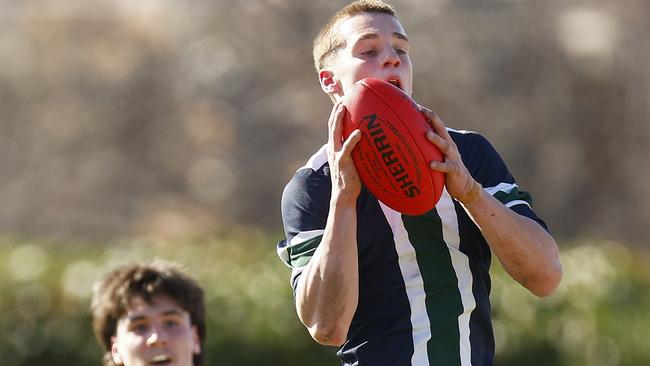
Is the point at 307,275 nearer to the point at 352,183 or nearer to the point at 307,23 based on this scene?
the point at 352,183

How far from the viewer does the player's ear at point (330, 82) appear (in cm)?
382

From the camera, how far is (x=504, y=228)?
349 centimetres

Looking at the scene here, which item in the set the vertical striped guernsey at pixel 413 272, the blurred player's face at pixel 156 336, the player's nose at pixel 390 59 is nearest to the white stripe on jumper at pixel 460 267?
the vertical striped guernsey at pixel 413 272

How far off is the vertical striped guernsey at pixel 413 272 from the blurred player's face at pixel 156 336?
5.19 ft

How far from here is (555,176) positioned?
12.1 metres

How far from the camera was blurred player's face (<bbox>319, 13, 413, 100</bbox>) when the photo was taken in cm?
365

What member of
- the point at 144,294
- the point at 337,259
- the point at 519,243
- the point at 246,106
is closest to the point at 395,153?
the point at 337,259

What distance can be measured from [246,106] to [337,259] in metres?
9.33

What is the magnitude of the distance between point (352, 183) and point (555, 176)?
8.91m

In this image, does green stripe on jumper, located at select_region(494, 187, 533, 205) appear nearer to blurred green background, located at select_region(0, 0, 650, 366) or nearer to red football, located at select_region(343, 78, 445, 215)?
red football, located at select_region(343, 78, 445, 215)

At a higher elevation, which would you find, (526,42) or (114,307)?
(526,42)

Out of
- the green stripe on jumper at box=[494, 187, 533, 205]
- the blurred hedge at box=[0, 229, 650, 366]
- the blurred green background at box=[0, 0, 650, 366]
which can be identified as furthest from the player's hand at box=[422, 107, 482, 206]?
the blurred green background at box=[0, 0, 650, 366]

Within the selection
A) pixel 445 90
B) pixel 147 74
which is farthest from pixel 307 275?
pixel 147 74

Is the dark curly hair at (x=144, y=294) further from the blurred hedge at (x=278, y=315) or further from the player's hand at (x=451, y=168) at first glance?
the player's hand at (x=451, y=168)
